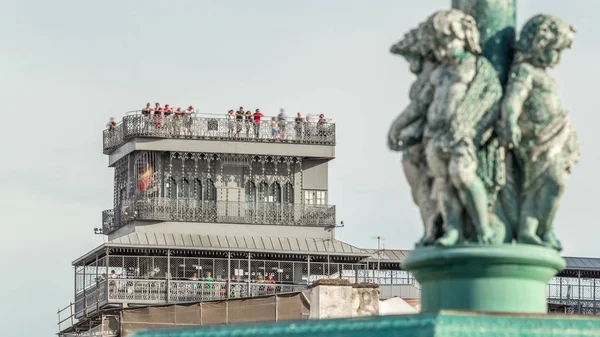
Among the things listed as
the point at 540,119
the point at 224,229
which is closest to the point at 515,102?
the point at 540,119

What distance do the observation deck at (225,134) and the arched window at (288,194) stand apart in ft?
7.20

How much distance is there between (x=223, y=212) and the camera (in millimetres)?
110125

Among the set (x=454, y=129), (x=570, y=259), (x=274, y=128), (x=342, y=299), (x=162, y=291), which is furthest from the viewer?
(x=274, y=128)

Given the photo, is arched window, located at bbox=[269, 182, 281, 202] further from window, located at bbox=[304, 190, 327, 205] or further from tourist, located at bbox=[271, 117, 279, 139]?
tourist, located at bbox=[271, 117, 279, 139]

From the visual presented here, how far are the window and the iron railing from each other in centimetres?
1135

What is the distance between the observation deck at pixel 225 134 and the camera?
353ft

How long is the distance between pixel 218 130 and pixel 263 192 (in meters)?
4.16

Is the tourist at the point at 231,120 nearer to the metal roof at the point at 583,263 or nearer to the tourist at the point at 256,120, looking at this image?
the tourist at the point at 256,120

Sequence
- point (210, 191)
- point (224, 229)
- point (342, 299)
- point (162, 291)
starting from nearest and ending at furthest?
point (342, 299) < point (162, 291) < point (224, 229) < point (210, 191)

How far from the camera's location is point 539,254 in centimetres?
1063

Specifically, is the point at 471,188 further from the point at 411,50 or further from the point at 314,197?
the point at 314,197

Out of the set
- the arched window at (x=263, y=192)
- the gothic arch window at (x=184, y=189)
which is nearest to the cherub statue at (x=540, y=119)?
the gothic arch window at (x=184, y=189)

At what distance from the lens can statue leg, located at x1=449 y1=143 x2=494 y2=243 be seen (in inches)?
413

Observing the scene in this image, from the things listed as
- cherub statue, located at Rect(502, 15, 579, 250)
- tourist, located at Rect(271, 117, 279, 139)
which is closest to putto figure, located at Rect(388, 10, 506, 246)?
cherub statue, located at Rect(502, 15, 579, 250)
